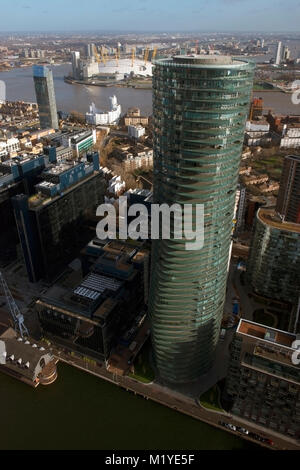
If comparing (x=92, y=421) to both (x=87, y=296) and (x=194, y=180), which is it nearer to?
(x=87, y=296)

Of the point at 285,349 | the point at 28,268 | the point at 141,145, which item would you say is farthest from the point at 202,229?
the point at 141,145

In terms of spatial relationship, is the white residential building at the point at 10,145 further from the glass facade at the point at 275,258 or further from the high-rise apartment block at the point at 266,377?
the high-rise apartment block at the point at 266,377

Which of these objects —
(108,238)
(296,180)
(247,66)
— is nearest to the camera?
(247,66)

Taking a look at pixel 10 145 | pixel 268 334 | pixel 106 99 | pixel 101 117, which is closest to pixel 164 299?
pixel 268 334

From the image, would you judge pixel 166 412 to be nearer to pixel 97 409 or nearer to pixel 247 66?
pixel 97 409

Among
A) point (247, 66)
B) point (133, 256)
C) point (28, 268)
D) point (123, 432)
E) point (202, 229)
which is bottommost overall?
point (123, 432)

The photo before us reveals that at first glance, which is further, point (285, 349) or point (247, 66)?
point (285, 349)
